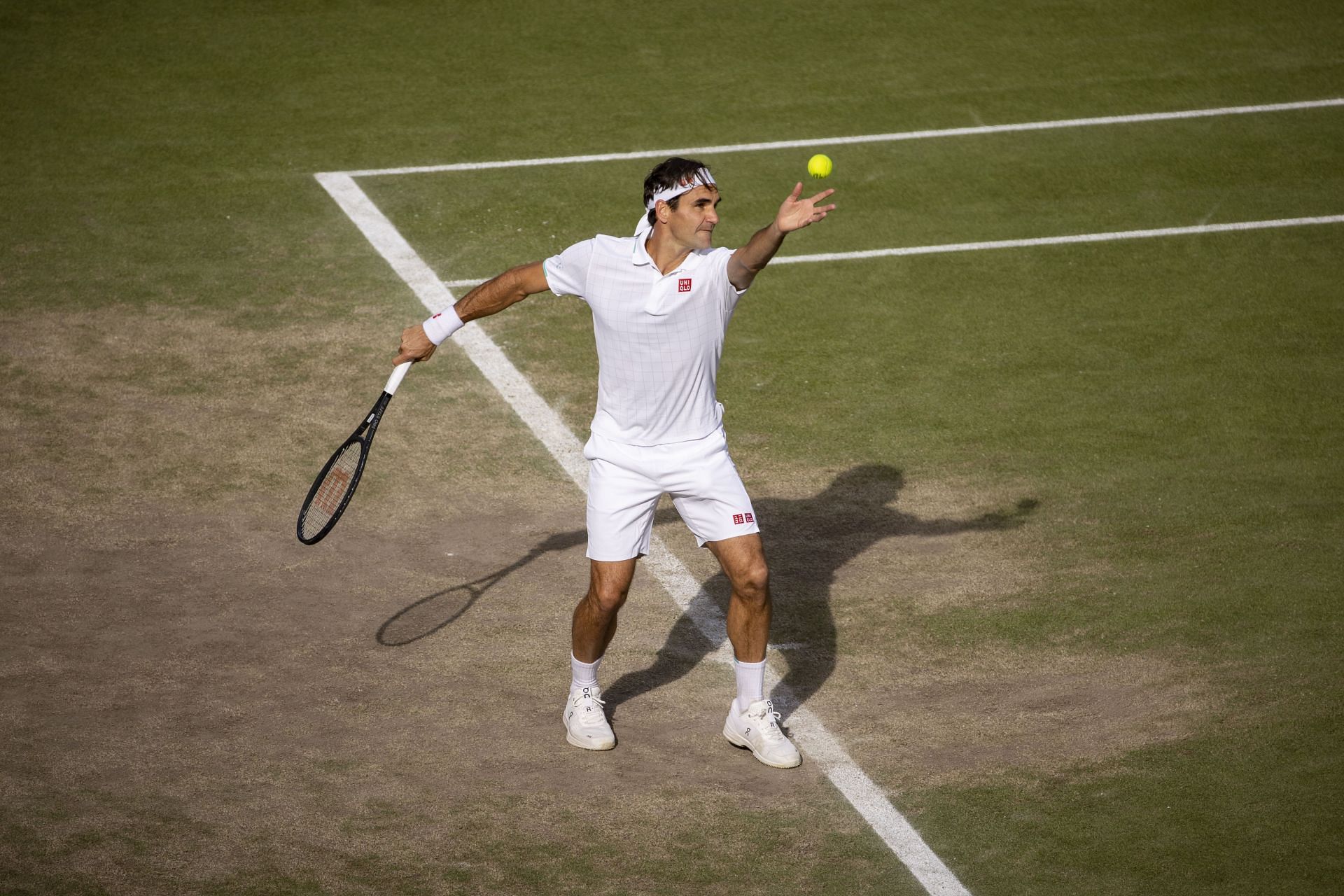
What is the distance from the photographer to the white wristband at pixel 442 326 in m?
6.93

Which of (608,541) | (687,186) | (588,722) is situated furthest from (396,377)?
(588,722)

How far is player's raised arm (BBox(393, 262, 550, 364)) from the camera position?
6.80 meters

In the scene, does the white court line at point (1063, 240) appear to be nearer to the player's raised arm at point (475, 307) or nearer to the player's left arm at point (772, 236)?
the player's raised arm at point (475, 307)

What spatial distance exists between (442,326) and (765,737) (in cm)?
229

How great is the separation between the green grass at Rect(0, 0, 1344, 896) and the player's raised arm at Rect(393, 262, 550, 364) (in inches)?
78.9

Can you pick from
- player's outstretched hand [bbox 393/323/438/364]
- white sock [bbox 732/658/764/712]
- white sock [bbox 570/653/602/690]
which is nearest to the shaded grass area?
white sock [bbox 732/658/764/712]

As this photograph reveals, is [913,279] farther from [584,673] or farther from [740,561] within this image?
[584,673]

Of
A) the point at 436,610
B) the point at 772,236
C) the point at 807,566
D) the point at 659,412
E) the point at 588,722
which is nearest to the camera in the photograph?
the point at 772,236

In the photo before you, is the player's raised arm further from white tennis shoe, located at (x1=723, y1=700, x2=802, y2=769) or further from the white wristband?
white tennis shoe, located at (x1=723, y1=700, x2=802, y2=769)

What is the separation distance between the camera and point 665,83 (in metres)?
15.3

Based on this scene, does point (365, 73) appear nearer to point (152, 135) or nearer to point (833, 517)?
point (152, 135)

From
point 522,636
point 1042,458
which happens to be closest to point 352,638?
point 522,636

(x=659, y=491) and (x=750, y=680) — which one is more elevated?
(x=659, y=491)

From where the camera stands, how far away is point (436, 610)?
26.1 ft
